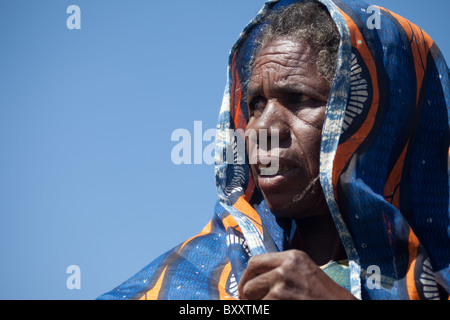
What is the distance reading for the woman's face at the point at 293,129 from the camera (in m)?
3.17

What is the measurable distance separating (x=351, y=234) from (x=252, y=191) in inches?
33.5

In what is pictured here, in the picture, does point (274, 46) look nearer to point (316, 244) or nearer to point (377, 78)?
point (377, 78)

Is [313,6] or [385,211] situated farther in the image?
[313,6]

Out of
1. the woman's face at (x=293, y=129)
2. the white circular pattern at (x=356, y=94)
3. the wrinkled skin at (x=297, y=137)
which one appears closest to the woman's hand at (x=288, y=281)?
the wrinkled skin at (x=297, y=137)

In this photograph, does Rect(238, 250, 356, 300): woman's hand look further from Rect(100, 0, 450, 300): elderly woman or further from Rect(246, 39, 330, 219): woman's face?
Rect(246, 39, 330, 219): woman's face

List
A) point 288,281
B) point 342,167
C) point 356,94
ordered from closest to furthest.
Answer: point 288,281 < point 342,167 < point 356,94

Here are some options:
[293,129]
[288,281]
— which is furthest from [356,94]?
[288,281]

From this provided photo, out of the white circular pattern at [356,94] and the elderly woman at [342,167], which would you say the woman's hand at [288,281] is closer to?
the elderly woman at [342,167]

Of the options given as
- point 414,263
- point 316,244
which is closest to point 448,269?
point 414,263

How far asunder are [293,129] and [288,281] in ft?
3.22

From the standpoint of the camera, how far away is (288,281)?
2471 mm

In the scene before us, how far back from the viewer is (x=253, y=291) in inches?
98.5

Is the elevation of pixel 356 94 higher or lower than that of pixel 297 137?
higher

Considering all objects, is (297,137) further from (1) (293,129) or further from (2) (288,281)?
(2) (288,281)
